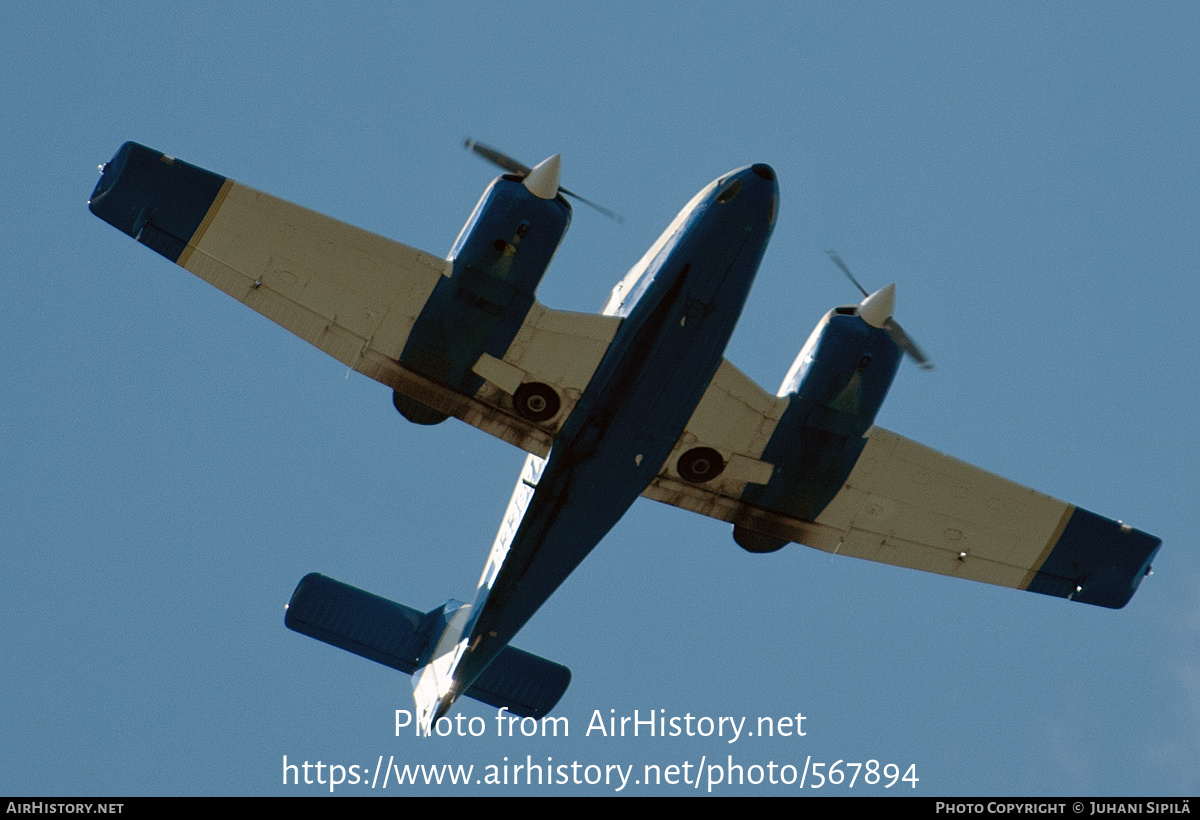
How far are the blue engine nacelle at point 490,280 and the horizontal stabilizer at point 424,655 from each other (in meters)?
5.19

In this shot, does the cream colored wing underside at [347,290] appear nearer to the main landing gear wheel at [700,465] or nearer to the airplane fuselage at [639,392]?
the airplane fuselage at [639,392]

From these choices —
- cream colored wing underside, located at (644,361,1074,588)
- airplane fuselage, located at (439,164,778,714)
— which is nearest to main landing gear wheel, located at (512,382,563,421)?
airplane fuselage, located at (439,164,778,714)

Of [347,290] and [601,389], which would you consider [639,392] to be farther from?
[347,290]

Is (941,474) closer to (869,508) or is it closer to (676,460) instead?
(869,508)

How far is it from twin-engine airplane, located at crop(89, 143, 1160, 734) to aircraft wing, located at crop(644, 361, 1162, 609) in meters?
0.03

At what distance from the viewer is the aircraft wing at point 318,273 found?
17.2 meters

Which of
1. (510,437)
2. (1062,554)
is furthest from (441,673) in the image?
(1062,554)

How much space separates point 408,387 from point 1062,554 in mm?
11245

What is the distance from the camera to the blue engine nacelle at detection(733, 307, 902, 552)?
1827 cm

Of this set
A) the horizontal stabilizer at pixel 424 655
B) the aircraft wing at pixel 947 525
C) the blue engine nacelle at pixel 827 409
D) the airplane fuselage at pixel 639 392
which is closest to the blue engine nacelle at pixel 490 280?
the airplane fuselage at pixel 639 392

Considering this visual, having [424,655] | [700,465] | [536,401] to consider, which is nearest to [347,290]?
[536,401]

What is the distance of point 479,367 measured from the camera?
59.5 ft

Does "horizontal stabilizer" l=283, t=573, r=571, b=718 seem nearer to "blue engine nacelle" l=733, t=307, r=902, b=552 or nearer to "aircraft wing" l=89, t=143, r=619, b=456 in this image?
"aircraft wing" l=89, t=143, r=619, b=456

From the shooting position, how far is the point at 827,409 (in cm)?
1861
